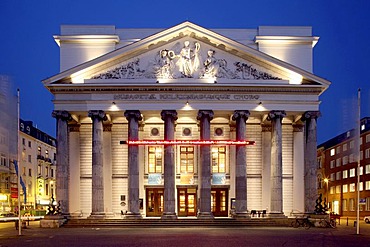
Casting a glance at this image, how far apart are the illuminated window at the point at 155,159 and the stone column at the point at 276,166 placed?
12.0 m

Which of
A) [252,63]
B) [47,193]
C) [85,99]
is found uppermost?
[252,63]

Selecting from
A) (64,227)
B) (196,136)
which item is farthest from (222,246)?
(196,136)

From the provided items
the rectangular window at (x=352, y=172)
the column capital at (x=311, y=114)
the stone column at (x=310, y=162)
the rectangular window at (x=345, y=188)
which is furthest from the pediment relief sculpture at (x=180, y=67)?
the rectangular window at (x=345, y=188)

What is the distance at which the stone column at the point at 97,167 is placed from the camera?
4997 cm

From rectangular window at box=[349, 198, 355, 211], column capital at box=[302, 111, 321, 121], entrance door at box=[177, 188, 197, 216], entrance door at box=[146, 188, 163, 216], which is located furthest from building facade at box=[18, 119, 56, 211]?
rectangular window at box=[349, 198, 355, 211]

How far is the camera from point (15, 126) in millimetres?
38531

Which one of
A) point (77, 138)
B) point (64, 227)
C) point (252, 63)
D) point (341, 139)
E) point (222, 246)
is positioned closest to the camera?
point (222, 246)

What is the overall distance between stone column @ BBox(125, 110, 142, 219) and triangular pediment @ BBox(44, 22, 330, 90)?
3.37m

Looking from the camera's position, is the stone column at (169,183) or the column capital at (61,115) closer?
the stone column at (169,183)

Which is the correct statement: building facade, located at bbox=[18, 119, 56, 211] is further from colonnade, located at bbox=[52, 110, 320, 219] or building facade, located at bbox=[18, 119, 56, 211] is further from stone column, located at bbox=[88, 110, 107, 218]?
stone column, located at bbox=[88, 110, 107, 218]

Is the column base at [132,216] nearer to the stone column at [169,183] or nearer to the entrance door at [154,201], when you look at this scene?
the stone column at [169,183]

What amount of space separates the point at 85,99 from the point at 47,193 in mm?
60266

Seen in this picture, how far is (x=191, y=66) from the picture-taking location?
51.2 m

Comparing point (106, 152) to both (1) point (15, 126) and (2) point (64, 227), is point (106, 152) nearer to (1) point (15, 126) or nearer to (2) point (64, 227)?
(2) point (64, 227)
